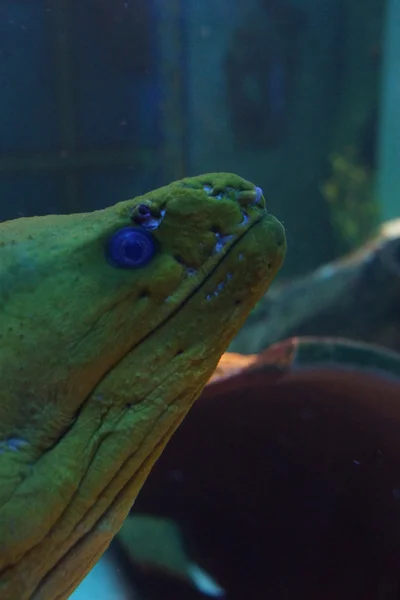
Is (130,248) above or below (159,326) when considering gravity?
above

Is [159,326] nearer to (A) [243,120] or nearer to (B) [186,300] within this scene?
(B) [186,300]

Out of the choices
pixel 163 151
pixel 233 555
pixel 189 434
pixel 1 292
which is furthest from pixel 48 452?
pixel 163 151

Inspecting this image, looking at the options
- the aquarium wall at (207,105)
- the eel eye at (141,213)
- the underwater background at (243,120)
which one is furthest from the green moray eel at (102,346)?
the aquarium wall at (207,105)

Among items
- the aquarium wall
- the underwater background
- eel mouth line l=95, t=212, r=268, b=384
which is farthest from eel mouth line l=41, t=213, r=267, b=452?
the aquarium wall

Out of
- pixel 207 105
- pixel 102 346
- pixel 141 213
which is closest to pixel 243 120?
pixel 207 105

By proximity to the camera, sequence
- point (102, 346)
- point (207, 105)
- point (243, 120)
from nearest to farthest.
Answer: point (102, 346) → point (207, 105) → point (243, 120)

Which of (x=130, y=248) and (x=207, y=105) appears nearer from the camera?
(x=130, y=248)

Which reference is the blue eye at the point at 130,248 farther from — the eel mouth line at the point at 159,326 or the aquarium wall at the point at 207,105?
the aquarium wall at the point at 207,105

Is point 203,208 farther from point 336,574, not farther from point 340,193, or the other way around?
point 340,193
